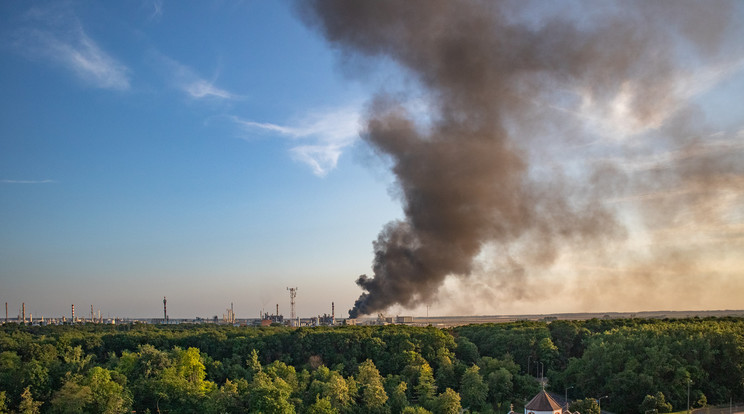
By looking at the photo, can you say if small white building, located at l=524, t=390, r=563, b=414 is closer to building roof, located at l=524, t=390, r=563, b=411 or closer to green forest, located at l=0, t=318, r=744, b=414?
building roof, located at l=524, t=390, r=563, b=411

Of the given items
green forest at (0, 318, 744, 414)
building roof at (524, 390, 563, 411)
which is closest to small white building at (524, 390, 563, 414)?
building roof at (524, 390, 563, 411)

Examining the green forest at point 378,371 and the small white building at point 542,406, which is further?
the green forest at point 378,371

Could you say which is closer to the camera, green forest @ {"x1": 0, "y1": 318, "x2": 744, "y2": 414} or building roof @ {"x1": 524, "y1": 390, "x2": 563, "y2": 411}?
building roof @ {"x1": 524, "y1": 390, "x2": 563, "y2": 411}

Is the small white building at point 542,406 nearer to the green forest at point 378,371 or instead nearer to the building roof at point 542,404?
the building roof at point 542,404

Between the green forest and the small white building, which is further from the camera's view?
the green forest

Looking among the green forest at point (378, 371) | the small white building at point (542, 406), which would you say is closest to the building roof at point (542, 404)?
the small white building at point (542, 406)

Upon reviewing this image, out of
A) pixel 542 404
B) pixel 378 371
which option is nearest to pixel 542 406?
pixel 542 404

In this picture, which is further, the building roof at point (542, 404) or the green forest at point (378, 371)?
the green forest at point (378, 371)

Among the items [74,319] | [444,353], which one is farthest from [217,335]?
[74,319]
